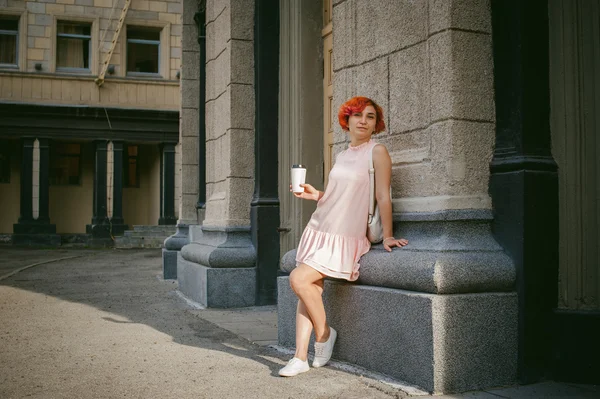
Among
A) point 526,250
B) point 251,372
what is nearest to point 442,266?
point 526,250

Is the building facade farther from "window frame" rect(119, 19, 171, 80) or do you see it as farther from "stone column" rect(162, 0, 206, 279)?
"stone column" rect(162, 0, 206, 279)

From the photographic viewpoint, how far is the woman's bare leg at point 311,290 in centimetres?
480

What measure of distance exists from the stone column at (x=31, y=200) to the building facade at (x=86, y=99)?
0.04 meters

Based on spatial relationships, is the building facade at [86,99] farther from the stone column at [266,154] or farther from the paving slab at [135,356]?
the stone column at [266,154]

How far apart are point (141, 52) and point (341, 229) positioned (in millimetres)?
25314

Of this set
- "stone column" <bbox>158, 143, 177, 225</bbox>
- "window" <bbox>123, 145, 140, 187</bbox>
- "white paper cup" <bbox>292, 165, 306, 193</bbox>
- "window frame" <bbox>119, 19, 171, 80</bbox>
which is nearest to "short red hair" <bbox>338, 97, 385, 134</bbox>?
"white paper cup" <bbox>292, 165, 306, 193</bbox>

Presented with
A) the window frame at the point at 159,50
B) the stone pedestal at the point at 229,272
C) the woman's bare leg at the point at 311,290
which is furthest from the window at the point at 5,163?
the woman's bare leg at the point at 311,290

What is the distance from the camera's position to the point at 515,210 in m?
4.46

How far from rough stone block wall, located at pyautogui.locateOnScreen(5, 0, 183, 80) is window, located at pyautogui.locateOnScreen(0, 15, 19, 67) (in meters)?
0.63

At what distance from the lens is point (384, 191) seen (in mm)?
4742

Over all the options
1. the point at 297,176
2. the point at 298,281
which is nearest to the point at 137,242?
the point at 298,281

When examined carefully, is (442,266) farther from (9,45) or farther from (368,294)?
(9,45)

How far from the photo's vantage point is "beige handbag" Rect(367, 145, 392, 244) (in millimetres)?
4824

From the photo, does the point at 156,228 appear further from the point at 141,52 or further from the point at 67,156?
the point at 141,52
